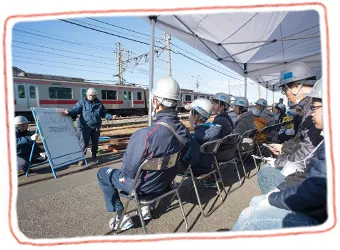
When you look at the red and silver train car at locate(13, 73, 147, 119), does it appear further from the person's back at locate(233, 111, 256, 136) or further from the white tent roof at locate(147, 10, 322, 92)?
A: the person's back at locate(233, 111, 256, 136)

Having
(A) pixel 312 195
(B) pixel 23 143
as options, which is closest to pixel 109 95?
(B) pixel 23 143

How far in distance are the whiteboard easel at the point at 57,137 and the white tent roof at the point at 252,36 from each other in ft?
8.63

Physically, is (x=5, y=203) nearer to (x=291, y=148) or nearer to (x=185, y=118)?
(x=291, y=148)

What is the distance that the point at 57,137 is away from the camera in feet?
12.9

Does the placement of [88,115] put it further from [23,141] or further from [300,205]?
[300,205]

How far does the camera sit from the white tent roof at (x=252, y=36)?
3.31 m

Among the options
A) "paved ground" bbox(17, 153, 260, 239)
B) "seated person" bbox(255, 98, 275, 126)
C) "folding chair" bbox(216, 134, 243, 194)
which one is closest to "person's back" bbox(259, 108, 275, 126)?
"seated person" bbox(255, 98, 275, 126)

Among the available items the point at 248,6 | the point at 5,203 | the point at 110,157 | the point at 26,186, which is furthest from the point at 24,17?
the point at 110,157

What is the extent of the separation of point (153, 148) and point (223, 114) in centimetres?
210

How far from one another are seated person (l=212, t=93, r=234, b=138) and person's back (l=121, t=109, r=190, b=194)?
1.51 meters

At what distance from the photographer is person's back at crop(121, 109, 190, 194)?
169 centimetres

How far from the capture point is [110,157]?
17.0 ft

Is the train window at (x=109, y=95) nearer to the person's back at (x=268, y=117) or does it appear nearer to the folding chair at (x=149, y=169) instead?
the person's back at (x=268, y=117)

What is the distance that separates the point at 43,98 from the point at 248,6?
15389 mm
